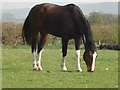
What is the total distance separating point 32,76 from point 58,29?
211cm

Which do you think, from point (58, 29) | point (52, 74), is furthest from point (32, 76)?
point (58, 29)

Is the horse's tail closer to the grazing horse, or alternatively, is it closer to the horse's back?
the grazing horse

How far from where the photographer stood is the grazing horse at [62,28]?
1041 centimetres

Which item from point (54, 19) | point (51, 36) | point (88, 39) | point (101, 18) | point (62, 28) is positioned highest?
point (54, 19)

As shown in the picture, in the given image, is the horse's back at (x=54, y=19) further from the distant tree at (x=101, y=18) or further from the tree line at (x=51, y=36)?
the distant tree at (x=101, y=18)

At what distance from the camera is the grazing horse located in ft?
34.1

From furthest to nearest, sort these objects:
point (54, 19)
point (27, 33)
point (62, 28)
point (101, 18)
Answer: point (101, 18)
point (27, 33)
point (54, 19)
point (62, 28)

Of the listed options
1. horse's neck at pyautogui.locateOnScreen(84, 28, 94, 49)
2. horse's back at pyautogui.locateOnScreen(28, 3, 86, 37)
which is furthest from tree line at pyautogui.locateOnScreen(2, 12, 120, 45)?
horse's neck at pyautogui.locateOnScreen(84, 28, 94, 49)

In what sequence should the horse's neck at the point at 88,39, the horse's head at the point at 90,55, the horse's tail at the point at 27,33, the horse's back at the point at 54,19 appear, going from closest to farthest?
the horse's head at the point at 90,55 → the horse's neck at the point at 88,39 → the horse's back at the point at 54,19 → the horse's tail at the point at 27,33

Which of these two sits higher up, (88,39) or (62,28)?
(62,28)

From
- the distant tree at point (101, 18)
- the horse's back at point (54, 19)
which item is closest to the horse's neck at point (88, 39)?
the horse's back at point (54, 19)

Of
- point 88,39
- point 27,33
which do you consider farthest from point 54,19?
point 88,39

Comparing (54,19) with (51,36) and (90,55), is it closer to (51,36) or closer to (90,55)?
(90,55)

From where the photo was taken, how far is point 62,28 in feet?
35.6
